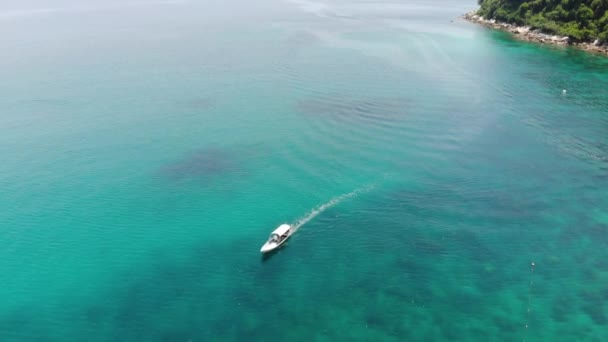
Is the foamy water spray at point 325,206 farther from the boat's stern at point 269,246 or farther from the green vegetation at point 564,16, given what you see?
the green vegetation at point 564,16

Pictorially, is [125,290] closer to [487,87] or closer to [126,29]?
[487,87]

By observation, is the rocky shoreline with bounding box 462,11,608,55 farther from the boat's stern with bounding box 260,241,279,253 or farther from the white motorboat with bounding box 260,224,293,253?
the boat's stern with bounding box 260,241,279,253

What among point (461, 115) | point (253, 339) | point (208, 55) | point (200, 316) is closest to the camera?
point (253, 339)

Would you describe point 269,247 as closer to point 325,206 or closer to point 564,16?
point 325,206

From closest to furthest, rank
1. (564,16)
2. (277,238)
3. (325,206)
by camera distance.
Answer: (277,238)
(325,206)
(564,16)

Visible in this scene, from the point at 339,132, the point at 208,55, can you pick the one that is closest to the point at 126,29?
the point at 208,55

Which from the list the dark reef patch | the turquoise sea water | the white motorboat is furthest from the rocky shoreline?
the white motorboat

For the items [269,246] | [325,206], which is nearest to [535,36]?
[325,206]
